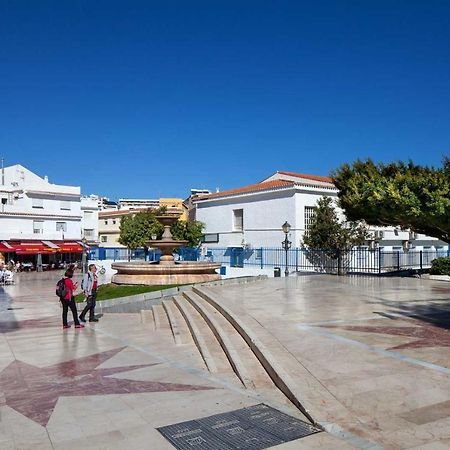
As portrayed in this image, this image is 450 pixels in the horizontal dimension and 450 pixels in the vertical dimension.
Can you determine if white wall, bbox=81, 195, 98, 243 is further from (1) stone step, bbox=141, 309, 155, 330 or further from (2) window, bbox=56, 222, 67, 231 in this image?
(1) stone step, bbox=141, 309, 155, 330

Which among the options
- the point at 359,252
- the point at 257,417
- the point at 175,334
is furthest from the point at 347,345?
the point at 359,252

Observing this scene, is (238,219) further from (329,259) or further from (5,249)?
(5,249)

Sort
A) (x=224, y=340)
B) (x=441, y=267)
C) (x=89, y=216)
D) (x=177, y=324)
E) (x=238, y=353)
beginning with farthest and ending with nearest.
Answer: (x=89, y=216) < (x=441, y=267) < (x=177, y=324) < (x=224, y=340) < (x=238, y=353)

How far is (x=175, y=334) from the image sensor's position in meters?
10.4

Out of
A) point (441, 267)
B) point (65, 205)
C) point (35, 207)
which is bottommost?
point (441, 267)

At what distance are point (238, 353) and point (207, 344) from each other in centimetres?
123

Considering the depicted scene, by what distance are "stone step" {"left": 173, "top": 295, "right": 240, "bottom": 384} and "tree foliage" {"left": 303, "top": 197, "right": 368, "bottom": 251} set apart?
17812 mm

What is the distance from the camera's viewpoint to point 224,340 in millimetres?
8695

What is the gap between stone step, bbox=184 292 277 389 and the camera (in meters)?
6.70

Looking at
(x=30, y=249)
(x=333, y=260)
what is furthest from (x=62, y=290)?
(x=30, y=249)

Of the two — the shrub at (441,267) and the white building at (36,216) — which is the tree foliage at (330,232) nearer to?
the shrub at (441,267)

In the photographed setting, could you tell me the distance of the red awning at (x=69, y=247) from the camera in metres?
45.5

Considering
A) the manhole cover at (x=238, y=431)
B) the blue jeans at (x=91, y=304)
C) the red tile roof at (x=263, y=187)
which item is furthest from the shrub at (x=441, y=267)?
the manhole cover at (x=238, y=431)

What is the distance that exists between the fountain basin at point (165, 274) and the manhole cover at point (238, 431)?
12871mm
